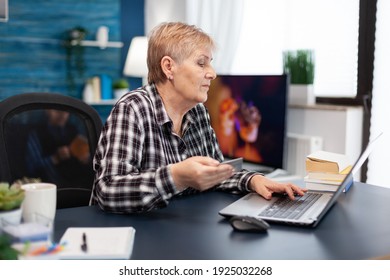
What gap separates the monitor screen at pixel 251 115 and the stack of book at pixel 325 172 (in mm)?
1212

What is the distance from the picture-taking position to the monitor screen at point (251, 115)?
280cm

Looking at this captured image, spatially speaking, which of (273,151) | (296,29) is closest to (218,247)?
(273,151)

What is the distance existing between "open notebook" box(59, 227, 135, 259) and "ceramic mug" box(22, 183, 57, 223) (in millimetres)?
63

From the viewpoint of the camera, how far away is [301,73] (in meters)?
3.09

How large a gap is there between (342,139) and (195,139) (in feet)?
4.75

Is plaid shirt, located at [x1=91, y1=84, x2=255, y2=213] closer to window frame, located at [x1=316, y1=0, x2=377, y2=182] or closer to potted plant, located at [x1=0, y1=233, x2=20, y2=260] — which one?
potted plant, located at [x1=0, y1=233, x2=20, y2=260]

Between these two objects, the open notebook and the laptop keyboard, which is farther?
the laptop keyboard

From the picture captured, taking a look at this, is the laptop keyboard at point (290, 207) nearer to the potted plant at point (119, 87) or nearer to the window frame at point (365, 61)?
the window frame at point (365, 61)

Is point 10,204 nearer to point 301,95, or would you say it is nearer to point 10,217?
point 10,217

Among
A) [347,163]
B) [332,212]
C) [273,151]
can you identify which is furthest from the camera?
[273,151]

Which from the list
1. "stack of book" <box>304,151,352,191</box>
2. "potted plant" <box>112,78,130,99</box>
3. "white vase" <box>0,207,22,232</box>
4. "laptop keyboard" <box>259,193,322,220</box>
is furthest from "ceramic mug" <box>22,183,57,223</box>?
"potted plant" <box>112,78,130,99</box>

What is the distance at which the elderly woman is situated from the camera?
48.4 inches

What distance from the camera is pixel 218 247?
38.9 inches

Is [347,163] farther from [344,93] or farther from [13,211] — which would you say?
[344,93]
